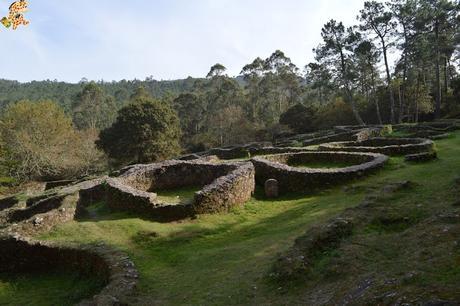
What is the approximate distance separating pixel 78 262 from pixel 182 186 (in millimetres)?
8729

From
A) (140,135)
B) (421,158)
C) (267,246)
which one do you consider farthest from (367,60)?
(267,246)

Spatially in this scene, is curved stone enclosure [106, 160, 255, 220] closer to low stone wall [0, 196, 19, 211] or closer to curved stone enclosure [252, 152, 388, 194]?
curved stone enclosure [252, 152, 388, 194]

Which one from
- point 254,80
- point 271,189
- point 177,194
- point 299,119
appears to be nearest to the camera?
point 271,189

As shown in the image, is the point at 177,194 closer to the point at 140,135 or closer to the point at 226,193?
the point at 226,193

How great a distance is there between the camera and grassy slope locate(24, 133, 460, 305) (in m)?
7.32

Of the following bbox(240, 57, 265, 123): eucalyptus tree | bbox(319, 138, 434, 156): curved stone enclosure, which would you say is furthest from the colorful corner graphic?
bbox(240, 57, 265, 123): eucalyptus tree

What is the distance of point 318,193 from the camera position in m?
16.0

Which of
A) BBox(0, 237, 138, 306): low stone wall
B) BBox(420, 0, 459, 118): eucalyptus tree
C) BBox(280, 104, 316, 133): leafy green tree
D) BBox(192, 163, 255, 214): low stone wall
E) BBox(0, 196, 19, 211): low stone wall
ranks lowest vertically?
BBox(0, 196, 19, 211): low stone wall

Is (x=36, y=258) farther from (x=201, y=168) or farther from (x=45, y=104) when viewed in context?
(x=45, y=104)

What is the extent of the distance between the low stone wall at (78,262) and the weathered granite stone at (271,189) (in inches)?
287

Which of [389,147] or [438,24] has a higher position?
[438,24]

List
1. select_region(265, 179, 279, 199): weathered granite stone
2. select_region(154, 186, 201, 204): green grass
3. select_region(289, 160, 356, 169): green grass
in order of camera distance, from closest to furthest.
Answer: select_region(265, 179, 279, 199): weathered granite stone → select_region(154, 186, 201, 204): green grass → select_region(289, 160, 356, 169): green grass

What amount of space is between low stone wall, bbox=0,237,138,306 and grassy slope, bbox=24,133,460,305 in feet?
1.46

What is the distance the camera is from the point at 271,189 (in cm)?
1681
